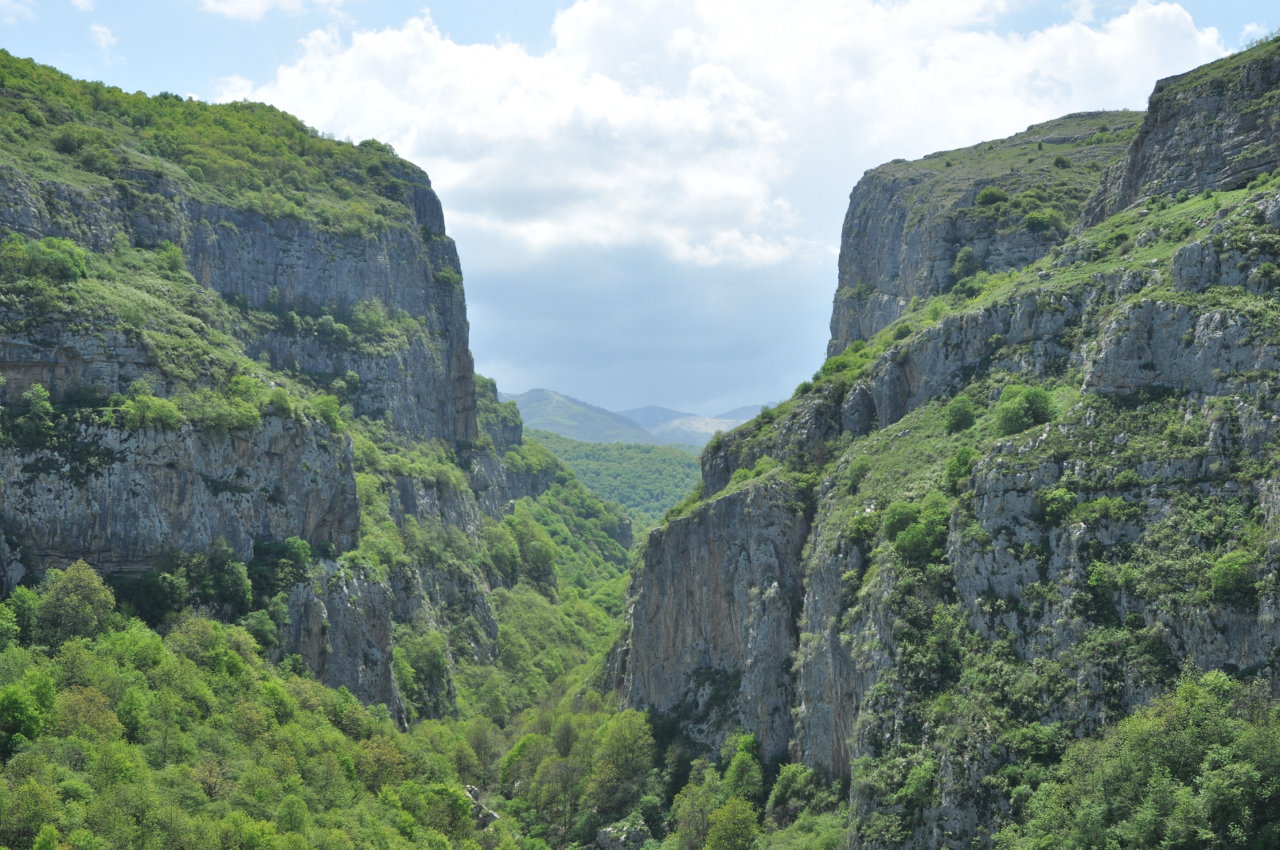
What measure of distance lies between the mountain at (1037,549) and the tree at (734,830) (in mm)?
4007

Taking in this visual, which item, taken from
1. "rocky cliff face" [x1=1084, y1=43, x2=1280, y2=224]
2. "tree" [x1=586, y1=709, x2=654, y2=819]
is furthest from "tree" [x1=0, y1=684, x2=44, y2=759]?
"rocky cliff face" [x1=1084, y1=43, x2=1280, y2=224]

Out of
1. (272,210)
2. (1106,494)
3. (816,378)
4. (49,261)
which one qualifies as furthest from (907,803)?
(272,210)

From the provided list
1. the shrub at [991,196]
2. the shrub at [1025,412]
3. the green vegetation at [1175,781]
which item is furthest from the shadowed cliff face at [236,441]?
the shrub at [991,196]

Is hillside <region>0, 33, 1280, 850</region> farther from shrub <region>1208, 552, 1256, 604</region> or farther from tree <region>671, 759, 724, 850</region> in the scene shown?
tree <region>671, 759, 724, 850</region>

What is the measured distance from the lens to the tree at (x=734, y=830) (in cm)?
7950

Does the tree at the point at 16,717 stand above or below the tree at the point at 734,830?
above

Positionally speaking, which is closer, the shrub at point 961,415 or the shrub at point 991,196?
the shrub at point 961,415

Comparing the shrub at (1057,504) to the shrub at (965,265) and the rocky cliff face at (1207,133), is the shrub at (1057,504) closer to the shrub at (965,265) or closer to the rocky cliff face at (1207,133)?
the rocky cliff face at (1207,133)

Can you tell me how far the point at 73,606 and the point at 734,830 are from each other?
5006cm

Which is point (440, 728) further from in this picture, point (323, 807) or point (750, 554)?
point (750, 554)

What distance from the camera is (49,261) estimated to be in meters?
104

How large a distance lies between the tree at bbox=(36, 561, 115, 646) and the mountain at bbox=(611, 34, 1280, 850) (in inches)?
1734

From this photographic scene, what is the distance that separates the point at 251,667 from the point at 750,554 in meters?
40.5

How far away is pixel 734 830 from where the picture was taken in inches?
3140
